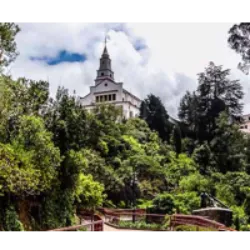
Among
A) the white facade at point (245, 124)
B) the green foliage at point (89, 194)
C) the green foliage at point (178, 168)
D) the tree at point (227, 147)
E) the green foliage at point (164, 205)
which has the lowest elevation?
the green foliage at point (164, 205)

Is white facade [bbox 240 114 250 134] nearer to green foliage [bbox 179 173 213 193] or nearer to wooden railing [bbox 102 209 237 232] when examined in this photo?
green foliage [bbox 179 173 213 193]

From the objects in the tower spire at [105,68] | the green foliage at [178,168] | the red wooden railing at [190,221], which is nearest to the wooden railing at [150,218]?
the red wooden railing at [190,221]

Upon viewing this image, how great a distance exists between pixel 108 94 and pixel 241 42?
5329 millimetres

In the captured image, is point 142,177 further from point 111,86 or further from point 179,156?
point 111,86

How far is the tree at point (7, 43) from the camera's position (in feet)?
18.6

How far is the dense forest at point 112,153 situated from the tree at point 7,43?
2 centimetres

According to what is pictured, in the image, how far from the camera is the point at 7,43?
19.2ft

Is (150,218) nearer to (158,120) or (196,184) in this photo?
(196,184)

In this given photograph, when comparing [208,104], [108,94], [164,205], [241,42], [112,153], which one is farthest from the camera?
[208,104]

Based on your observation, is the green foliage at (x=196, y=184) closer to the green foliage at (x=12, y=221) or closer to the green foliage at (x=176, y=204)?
the green foliage at (x=176, y=204)

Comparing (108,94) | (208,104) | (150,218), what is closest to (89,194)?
(150,218)
